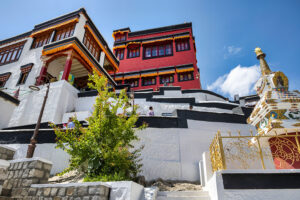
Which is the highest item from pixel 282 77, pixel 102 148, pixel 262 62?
pixel 262 62

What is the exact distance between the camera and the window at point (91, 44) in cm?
1838

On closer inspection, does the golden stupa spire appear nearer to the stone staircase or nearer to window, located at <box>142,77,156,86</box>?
Result: the stone staircase

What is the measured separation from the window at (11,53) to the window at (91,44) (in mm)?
7450

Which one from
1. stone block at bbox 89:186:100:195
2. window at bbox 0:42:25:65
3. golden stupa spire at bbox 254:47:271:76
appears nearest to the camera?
stone block at bbox 89:186:100:195

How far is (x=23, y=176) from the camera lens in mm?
5508

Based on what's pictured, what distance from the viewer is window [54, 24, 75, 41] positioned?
17500 mm

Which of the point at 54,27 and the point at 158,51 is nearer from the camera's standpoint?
the point at 54,27

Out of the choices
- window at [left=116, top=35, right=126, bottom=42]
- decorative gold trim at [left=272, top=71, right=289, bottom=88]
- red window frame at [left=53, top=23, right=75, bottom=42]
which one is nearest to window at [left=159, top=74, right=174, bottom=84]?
window at [left=116, top=35, right=126, bottom=42]

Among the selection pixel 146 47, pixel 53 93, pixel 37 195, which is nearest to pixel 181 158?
pixel 37 195

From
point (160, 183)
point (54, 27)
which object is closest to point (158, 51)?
point (54, 27)

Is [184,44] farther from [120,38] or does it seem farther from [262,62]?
[262,62]

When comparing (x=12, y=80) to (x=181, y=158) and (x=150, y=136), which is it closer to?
(x=150, y=136)

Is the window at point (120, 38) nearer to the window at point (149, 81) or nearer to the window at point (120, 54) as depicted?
the window at point (120, 54)

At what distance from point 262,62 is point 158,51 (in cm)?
2293
